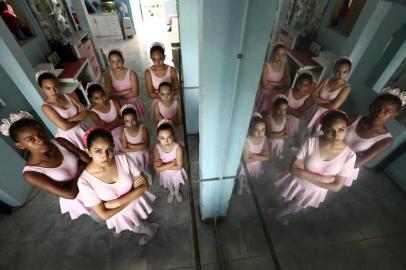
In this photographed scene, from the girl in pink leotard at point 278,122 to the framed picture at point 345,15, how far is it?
64cm

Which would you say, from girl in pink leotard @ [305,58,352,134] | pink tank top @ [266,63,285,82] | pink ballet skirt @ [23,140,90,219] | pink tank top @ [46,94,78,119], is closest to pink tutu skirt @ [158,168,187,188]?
pink ballet skirt @ [23,140,90,219]

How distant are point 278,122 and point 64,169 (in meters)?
1.79

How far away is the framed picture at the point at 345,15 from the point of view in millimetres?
1359

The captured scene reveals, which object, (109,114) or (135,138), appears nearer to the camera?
(135,138)

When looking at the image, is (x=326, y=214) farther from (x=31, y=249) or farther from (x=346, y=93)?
(x=31, y=249)

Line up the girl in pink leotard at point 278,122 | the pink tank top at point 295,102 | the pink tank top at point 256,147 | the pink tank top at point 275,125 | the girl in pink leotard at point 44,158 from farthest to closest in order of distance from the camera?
the pink tank top at point 295,102 < the pink tank top at point 275,125 < the girl in pink leotard at point 278,122 < the pink tank top at point 256,147 < the girl in pink leotard at point 44,158

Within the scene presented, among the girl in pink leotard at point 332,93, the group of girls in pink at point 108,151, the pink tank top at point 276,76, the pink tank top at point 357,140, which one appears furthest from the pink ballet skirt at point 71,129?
the pink tank top at point 357,140

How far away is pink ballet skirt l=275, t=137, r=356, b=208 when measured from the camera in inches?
51.3

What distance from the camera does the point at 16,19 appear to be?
8.80 feet

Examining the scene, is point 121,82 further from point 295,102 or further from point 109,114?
point 295,102

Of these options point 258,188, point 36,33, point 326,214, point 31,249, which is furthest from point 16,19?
point 326,214

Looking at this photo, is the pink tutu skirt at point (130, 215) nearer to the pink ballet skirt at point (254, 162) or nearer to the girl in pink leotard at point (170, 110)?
the girl in pink leotard at point (170, 110)

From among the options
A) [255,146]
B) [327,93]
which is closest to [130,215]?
[255,146]

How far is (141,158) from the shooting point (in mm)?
2033
